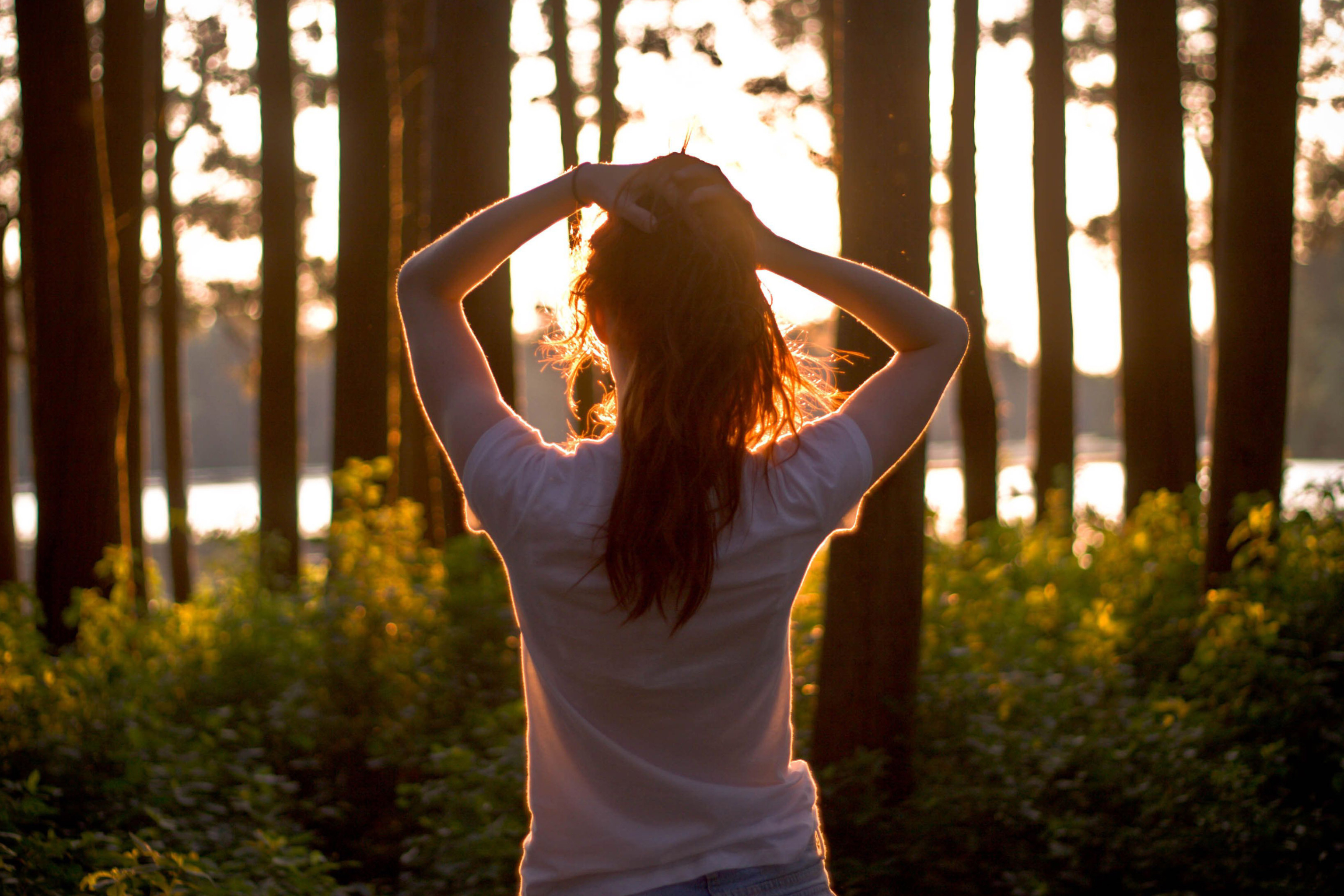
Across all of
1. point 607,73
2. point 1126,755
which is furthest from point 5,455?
point 1126,755

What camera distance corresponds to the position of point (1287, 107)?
7434 mm

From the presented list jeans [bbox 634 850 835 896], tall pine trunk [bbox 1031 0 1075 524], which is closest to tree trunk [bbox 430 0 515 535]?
jeans [bbox 634 850 835 896]

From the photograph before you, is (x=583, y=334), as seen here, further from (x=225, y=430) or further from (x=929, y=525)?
(x=225, y=430)

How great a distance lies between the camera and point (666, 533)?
4.95ft

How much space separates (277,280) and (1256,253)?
1085cm

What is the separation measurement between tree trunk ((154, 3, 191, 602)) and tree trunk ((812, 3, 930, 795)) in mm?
12715

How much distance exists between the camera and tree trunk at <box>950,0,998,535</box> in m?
11.9

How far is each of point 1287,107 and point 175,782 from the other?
316 inches

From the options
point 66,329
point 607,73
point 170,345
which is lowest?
point 170,345

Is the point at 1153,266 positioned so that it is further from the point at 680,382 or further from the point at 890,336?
the point at 680,382

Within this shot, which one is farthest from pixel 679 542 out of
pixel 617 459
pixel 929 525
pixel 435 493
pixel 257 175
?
pixel 257 175

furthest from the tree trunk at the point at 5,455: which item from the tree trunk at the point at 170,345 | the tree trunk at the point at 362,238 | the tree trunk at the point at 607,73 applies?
the tree trunk at the point at 607,73

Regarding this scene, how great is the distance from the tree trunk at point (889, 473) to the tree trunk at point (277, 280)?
382 inches

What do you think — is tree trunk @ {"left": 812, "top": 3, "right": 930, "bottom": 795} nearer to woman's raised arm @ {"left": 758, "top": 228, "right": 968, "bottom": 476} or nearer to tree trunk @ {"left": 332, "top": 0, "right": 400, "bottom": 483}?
woman's raised arm @ {"left": 758, "top": 228, "right": 968, "bottom": 476}
